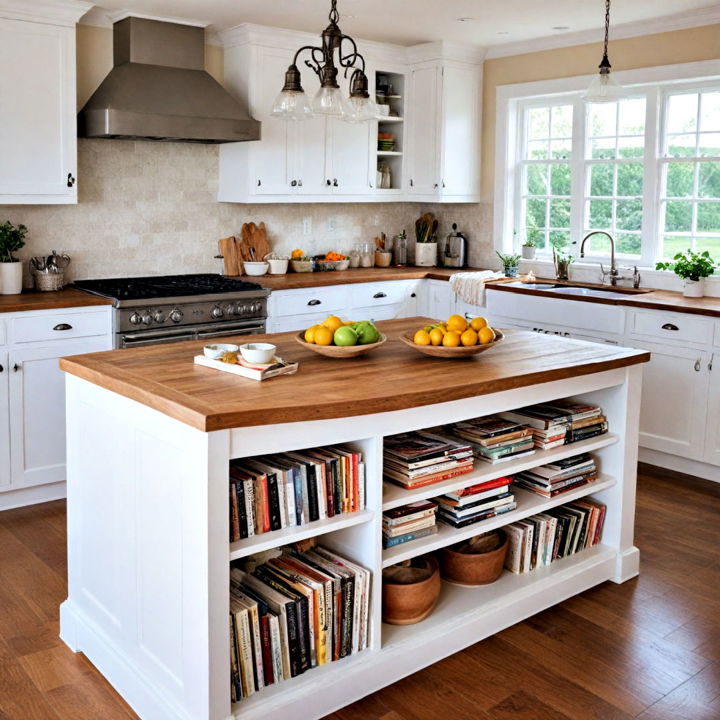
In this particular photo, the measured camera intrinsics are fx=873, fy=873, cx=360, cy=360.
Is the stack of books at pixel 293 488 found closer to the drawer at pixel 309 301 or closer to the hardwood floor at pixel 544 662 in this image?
the hardwood floor at pixel 544 662

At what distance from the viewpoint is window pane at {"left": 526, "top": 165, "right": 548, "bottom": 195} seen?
6.40m

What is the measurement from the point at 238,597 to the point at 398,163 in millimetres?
4622

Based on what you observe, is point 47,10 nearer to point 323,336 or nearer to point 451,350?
point 323,336

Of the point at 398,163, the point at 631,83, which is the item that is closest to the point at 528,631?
the point at 631,83

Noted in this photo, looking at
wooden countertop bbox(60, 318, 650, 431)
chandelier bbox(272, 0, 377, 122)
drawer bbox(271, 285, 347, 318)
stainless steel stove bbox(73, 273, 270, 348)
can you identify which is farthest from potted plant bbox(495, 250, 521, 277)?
chandelier bbox(272, 0, 377, 122)

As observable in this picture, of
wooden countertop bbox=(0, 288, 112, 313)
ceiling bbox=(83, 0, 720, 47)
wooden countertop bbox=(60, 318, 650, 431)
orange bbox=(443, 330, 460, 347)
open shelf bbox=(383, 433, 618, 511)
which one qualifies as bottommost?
open shelf bbox=(383, 433, 618, 511)

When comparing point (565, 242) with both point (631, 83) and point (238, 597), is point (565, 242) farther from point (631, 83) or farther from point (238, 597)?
point (238, 597)

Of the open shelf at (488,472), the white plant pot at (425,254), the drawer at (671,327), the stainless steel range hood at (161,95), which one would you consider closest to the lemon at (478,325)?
the open shelf at (488,472)

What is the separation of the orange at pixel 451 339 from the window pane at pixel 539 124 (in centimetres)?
364

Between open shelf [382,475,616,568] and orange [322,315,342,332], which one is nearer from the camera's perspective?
open shelf [382,475,616,568]

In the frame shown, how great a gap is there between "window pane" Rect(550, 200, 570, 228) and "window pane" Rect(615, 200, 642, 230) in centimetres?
42

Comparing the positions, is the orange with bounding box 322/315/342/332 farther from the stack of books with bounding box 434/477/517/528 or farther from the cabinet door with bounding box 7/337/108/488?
the cabinet door with bounding box 7/337/108/488

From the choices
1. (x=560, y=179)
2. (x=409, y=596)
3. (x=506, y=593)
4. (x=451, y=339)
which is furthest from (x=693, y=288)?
(x=409, y=596)

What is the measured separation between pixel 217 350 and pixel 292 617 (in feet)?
3.12
